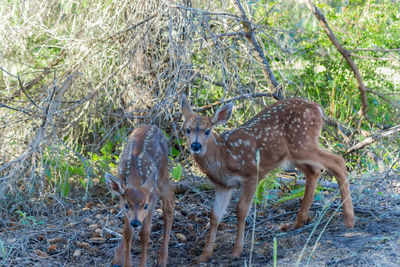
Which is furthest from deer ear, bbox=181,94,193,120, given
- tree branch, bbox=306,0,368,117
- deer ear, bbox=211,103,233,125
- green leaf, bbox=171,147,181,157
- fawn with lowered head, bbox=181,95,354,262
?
tree branch, bbox=306,0,368,117

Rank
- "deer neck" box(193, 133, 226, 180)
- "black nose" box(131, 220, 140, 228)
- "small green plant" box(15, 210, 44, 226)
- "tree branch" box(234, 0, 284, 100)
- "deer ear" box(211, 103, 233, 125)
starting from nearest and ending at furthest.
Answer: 1. "black nose" box(131, 220, 140, 228)
2. "deer neck" box(193, 133, 226, 180)
3. "deer ear" box(211, 103, 233, 125)
4. "small green plant" box(15, 210, 44, 226)
5. "tree branch" box(234, 0, 284, 100)

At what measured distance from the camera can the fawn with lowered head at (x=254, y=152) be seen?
566 centimetres

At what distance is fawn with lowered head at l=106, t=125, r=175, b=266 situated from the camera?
4.96 m

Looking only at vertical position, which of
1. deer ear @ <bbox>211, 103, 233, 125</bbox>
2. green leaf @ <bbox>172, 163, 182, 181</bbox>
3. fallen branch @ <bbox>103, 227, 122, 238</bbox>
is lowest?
fallen branch @ <bbox>103, 227, 122, 238</bbox>

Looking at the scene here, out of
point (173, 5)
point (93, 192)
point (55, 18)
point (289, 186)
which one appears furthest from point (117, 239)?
point (55, 18)

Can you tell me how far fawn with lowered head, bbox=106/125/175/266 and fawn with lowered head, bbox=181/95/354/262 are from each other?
0.40 m

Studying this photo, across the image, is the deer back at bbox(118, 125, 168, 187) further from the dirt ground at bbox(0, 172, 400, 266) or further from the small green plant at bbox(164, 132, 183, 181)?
the dirt ground at bbox(0, 172, 400, 266)

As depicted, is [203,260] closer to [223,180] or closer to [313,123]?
[223,180]

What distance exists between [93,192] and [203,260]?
8.34 feet

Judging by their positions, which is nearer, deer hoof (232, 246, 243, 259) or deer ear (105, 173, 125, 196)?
deer ear (105, 173, 125, 196)

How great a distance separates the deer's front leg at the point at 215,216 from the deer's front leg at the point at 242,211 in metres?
0.19

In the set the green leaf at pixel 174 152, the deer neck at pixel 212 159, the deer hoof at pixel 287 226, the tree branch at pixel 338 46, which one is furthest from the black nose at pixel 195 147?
the tree branch at pixel 338 46

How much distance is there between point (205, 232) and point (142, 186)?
1.43 meters

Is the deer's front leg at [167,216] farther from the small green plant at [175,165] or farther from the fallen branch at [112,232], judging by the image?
the small green plant at [175,165]
